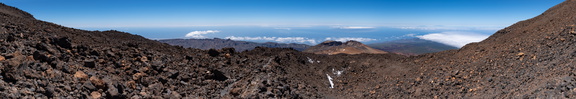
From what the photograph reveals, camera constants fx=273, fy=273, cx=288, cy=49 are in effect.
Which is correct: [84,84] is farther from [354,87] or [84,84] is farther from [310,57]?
[310,57]

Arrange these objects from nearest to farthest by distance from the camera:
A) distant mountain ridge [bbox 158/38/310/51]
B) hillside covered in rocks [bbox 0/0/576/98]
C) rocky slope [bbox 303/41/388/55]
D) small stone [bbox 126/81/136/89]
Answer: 1. hillside covered in rocks [bbox 0/0/576/98]
2. small stone [bbox 126/81/136/89]
3. rocky slope [bbox 303/41/388/55]
4. distant mountain ridge [bbox 158/38/310/51]

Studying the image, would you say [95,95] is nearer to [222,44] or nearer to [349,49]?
[349,49]

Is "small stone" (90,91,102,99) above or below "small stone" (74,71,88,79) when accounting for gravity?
below

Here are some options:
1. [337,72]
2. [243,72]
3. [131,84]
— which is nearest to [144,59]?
[131,84]

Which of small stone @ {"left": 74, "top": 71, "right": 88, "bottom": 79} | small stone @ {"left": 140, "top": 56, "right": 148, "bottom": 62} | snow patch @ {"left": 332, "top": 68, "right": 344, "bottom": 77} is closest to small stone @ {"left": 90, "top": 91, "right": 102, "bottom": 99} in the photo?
small stone @ {"left": 74, "top": 71, "right": 88, "bottom": 79}

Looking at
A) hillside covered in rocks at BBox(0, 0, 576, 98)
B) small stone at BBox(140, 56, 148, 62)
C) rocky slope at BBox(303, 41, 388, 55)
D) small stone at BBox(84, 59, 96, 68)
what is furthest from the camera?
rocky slope at BBox(303, 41, 388, 55)

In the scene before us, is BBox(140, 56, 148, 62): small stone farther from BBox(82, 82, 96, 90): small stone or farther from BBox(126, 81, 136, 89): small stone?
BBox(82, 82, 96, 90): small stone

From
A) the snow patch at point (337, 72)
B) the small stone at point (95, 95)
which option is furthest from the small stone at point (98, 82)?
the snow patch at point (337, 72)

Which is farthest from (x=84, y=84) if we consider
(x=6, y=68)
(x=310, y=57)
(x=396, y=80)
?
(x=310, y=57)

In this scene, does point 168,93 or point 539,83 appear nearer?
point 539,83
